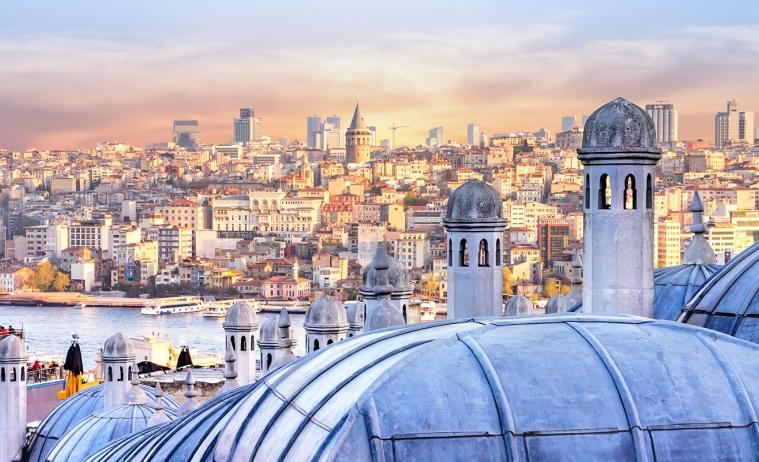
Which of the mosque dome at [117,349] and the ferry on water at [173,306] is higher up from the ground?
the mosque dome at [117,349]

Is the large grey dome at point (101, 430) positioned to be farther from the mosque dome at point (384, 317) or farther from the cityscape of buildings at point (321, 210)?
the cityscape of buildings at point (321, 210)

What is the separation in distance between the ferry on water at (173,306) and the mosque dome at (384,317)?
33898 mm

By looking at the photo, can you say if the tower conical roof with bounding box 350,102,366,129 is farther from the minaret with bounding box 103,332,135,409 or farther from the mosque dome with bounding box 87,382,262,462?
the mosque dome with bounding box 87,382,262,462

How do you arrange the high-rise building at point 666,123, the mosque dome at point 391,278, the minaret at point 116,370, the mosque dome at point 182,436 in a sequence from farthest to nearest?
1. the high-rise building at point 666,123
2. the minaret at point 116,370
3. the mosque dome at point 391,278
4. the mosque dome at point 182,436

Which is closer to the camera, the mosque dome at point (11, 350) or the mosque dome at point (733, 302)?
the mosque dome at point (733, 302)

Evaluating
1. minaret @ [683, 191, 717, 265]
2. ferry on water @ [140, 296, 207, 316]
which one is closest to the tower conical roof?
ferry on water @ [140, 296, 207, 316]

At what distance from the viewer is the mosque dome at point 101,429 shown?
6311 mm

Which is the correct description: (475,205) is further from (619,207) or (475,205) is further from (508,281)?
(508,281)

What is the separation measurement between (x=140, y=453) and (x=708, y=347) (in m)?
1.78

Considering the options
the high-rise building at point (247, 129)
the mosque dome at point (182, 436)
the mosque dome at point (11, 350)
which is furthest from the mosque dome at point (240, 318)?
the high-rise building at point (247, 129)

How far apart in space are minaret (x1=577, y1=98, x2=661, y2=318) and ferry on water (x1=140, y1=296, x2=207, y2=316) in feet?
113

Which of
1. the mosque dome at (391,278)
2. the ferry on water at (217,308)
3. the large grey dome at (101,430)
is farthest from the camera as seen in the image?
the ferry on water at (217,308)

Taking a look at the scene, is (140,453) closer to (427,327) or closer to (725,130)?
(427,327)

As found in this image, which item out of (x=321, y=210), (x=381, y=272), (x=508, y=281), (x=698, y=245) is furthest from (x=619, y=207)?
(x=321, y=210)
